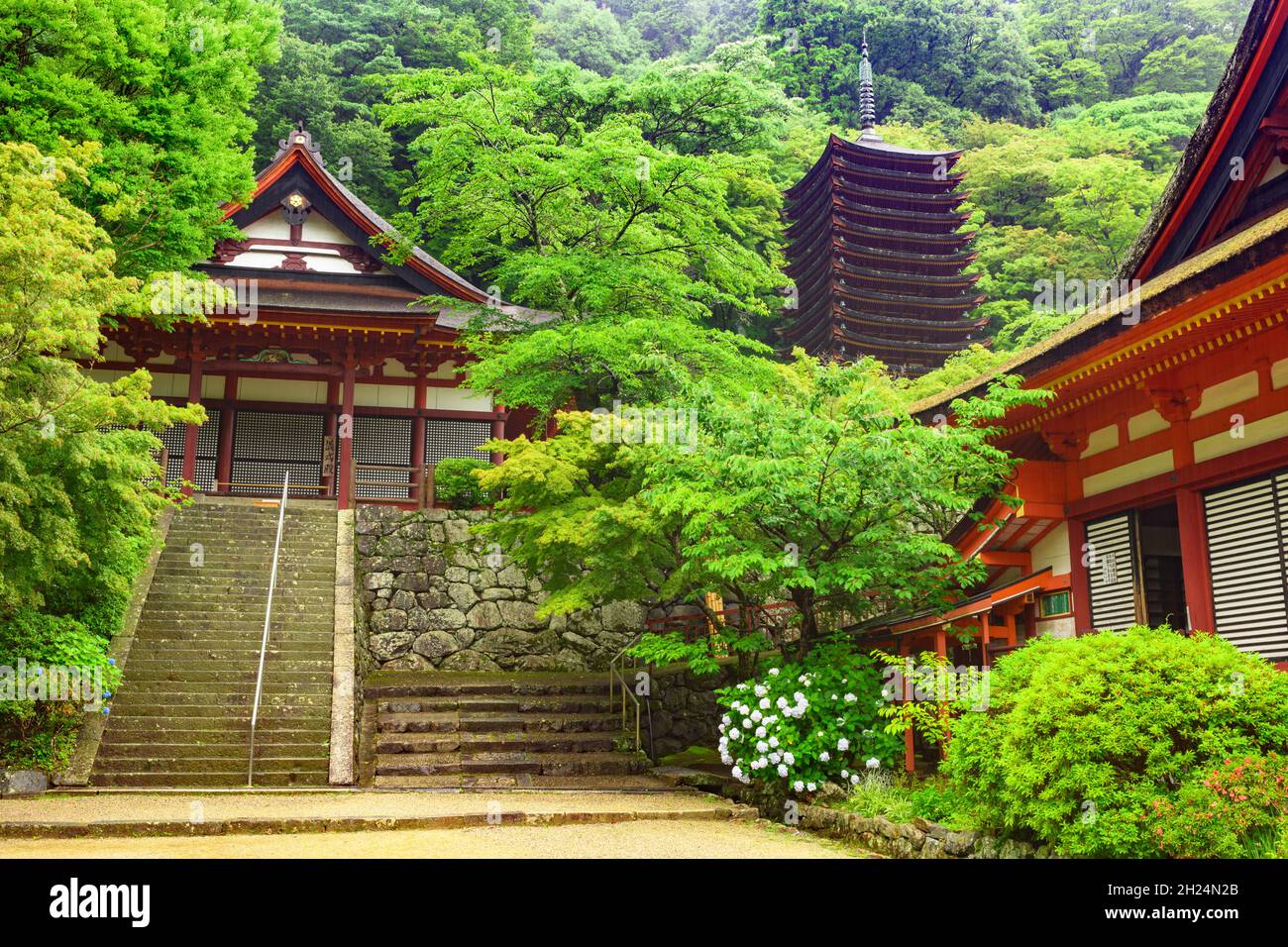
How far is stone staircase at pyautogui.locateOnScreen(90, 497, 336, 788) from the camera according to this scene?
13.0 meters

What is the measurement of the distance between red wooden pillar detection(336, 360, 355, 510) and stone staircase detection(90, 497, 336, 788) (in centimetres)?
87

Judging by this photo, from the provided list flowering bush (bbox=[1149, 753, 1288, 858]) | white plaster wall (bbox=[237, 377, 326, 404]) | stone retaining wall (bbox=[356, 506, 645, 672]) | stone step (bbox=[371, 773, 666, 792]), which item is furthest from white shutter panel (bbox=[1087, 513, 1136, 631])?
white plaster wall (bbox=[237, 377, 326, 404])

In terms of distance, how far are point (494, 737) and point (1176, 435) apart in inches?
356

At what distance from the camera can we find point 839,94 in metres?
46.1

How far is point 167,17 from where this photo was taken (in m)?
16.6

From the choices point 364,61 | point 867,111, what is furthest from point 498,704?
point 364,61

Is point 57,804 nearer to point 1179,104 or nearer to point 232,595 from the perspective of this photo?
point 232,595

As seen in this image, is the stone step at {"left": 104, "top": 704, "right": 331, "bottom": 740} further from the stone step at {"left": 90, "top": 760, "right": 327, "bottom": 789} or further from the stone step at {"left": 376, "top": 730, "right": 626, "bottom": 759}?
the stone step at {"left": 376, "top": 730, "right": 626, "bottom": 759}

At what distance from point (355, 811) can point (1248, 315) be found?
884cm

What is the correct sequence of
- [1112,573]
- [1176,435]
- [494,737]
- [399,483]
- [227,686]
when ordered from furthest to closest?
[399,483], [494,737], [227,686], [1112,573], [1176,435]

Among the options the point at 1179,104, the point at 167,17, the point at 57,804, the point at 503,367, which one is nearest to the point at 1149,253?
the point at 503,367

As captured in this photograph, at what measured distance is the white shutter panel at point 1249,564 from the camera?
29.1 feet

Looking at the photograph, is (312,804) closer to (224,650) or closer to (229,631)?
(224,650)

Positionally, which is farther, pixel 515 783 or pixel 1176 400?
pixel 515 783
